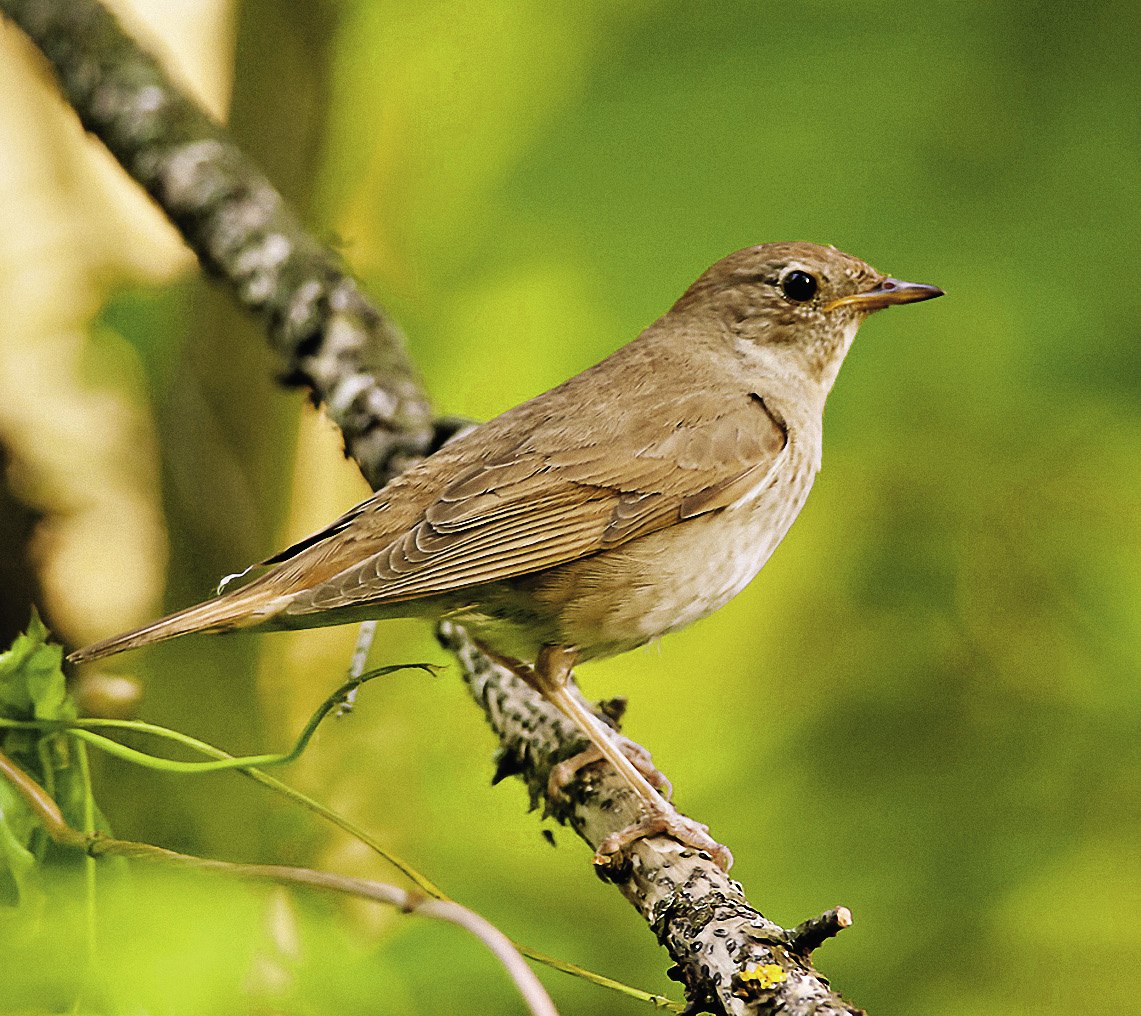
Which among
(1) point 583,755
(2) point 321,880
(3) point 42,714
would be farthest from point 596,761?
(2) point 321,880

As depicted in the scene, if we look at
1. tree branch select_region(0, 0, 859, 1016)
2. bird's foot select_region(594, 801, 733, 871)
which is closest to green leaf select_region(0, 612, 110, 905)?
bird's foot select_region(594, 801, 733, 871)

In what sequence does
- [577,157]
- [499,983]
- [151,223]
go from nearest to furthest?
[499,983]
[577,157]
[151,223]

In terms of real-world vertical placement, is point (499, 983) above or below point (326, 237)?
below

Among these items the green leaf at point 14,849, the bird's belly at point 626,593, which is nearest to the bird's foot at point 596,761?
the bird's belly at point 626,593

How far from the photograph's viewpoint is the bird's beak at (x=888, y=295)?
3.34 m

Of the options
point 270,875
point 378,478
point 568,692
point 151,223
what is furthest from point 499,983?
point 151,223

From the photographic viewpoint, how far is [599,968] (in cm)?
310

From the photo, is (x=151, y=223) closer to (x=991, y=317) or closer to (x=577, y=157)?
(x=577, y=157)

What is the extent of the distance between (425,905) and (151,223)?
433cm

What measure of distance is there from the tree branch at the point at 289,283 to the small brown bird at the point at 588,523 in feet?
0.43

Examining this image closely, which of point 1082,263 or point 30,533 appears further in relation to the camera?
point 30,533

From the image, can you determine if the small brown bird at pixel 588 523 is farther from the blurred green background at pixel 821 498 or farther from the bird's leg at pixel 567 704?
the blurred green background at pixel 821 498

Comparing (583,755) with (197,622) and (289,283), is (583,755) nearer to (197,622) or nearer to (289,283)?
(197,622)

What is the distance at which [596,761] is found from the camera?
311 centimetres
